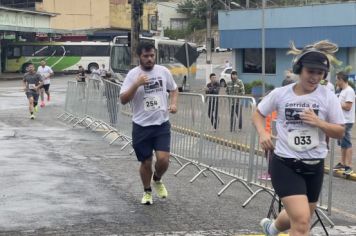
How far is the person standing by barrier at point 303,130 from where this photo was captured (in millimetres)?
5035

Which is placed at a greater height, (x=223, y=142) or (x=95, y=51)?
(x=95, y=51)

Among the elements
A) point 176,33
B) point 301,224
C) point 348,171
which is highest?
point 176,33

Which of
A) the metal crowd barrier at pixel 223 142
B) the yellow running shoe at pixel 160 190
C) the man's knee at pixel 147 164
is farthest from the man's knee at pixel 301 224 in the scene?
the yellow running shoe at pixel 160 190

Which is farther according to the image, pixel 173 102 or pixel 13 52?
pixel 13 52

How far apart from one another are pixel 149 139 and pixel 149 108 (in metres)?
0.37

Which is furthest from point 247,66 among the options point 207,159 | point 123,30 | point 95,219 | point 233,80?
point 123,30

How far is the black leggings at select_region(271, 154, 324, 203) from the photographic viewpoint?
5.03m

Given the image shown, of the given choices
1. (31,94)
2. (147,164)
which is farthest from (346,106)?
(31,94)

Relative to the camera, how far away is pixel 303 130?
5.10 m

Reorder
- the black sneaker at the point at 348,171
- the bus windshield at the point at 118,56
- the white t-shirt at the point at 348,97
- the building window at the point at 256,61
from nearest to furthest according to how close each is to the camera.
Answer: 1. the white t-shirt at the point at 348,97
2. the black sneaker at the point at 348,171
3. the bus windshield at the point at 118,56
4. the building window at the point at 256,61

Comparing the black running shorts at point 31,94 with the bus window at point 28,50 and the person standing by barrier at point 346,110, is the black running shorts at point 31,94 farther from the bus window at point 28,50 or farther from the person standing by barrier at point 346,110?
the bus window at point 28,50

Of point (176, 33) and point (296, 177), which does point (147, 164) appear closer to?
point (296, 177)

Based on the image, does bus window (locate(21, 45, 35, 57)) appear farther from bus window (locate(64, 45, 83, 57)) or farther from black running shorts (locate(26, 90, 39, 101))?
black running shorts (locate(26, 90, 39, 101))

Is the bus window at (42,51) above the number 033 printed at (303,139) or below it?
above
